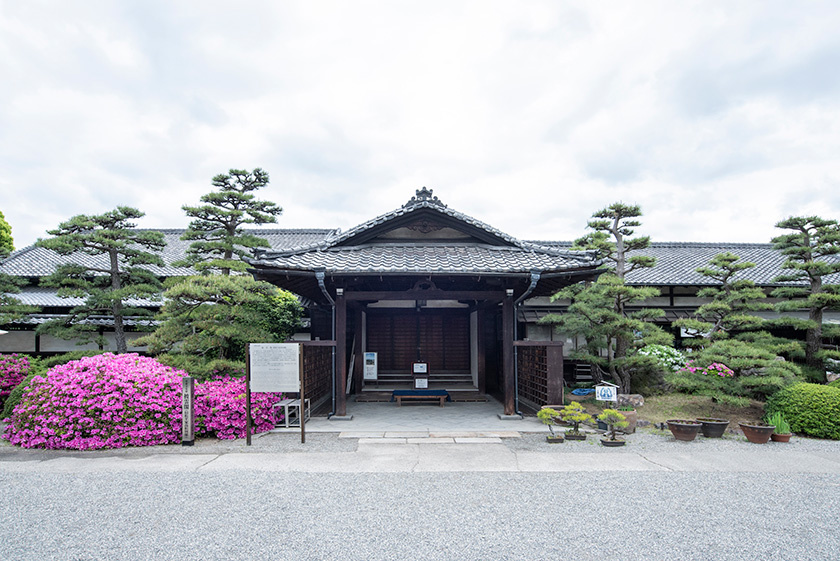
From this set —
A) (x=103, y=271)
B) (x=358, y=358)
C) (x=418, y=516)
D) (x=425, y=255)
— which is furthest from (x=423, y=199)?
(x=103, y=271)

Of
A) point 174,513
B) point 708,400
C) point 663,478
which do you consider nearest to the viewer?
point 174,513

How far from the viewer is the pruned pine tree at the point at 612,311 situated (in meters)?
11.5

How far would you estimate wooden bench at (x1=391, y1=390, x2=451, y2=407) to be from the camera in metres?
12.0

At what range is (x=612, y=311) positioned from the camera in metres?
11.8

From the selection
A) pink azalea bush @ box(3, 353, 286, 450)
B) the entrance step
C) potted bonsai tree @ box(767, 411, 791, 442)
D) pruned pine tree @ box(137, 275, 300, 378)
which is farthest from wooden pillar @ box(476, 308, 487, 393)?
potted bonsai tree @ box(767, 411, 791, 442)

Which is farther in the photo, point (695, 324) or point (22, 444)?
point (695, 324)

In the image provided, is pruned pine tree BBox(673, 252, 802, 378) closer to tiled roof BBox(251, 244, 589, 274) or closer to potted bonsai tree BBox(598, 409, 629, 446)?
potted bonsai tree BBox(598, 409, 629, 446)

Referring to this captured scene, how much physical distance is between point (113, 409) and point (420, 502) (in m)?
6.34

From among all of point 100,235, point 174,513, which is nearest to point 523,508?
point 174,513

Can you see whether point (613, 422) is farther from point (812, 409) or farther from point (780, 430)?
point (812, 409)

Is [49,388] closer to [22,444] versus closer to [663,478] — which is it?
[22,444]

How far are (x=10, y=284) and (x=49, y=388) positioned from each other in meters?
6.42

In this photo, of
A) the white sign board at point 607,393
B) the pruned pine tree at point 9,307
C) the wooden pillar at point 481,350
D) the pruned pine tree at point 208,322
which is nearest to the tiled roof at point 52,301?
the pruned pine tree at point 9,307

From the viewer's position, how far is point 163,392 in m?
8.60
